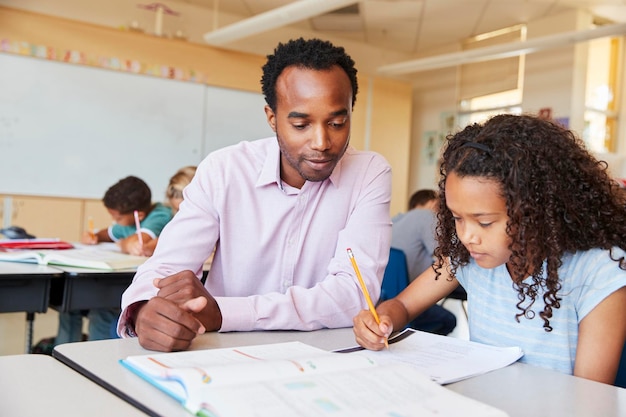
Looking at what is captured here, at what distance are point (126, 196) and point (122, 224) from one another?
236 millimetres

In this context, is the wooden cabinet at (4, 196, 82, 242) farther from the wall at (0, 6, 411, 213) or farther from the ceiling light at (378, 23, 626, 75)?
the ceiling light at (378, 23, 626, 75)

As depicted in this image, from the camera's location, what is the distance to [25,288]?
202 centimetres

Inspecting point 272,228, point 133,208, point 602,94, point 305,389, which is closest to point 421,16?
point 602,94

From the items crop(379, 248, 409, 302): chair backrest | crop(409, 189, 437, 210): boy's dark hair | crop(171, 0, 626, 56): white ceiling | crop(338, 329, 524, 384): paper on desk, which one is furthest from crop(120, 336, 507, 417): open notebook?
crop(171, 0, 626, 56): white ceiling

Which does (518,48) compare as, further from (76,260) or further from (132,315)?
(132,315)

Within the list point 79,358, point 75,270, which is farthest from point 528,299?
point 75,270

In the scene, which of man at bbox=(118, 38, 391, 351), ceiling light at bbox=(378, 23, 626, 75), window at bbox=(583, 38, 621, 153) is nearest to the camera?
man at bbox=(118, 38, 391, 351)

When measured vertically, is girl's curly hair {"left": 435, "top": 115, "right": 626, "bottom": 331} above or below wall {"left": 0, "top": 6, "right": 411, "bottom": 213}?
below

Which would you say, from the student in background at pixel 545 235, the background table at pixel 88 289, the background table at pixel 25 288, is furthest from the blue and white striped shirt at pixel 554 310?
the background table at pixel 25 288

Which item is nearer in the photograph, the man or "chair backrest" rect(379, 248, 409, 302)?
the man

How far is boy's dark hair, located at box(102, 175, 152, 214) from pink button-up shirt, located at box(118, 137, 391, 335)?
1599 millimetres

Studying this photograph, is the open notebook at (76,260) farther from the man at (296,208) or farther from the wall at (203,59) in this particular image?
the wall at (203,59)

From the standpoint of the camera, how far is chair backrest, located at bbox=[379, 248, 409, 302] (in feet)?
9.19

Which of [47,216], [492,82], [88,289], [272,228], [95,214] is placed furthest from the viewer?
[492,82]
